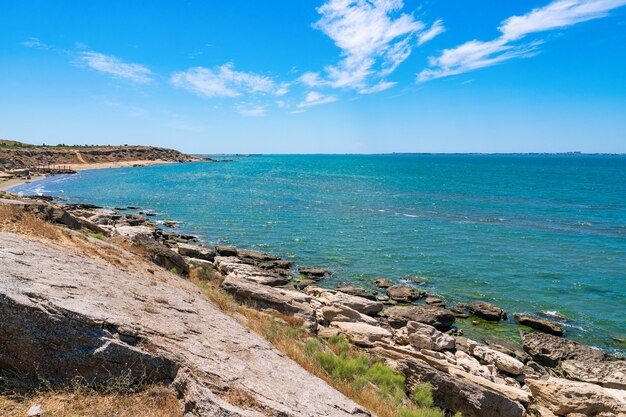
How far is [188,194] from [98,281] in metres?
73.8

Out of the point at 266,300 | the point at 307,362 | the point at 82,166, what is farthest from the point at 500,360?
the point at 82,166

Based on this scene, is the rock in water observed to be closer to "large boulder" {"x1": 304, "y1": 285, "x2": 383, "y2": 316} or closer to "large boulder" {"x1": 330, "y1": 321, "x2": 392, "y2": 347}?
"large boulder" {"x1": 304, "y1": 285, "x2": 383, "y2": 316}

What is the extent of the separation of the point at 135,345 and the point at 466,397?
33.9 feet

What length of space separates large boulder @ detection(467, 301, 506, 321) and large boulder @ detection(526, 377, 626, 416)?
8.78 meters

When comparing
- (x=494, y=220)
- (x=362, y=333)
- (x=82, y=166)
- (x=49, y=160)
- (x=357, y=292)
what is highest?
(x=49, y=160)

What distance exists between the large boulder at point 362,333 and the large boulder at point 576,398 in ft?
21.8

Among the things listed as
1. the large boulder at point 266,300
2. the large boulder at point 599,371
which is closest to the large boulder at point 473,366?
the large boulder at point 599,371

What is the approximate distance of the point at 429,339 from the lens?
1892 cm

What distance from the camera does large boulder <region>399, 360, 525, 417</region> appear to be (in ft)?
40.3

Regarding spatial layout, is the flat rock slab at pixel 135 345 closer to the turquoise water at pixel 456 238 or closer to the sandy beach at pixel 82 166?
the turquoise water at pixel 456 238

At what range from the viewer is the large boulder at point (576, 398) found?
45.9 feet

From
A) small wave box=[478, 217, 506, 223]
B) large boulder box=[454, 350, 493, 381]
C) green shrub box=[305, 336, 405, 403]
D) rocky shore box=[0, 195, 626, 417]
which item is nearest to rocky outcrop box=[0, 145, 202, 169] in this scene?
rocky shore box=[0, 195, 626, 417]

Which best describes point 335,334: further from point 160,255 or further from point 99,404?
point 99,404

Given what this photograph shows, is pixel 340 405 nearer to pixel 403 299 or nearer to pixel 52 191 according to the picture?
pixel 403 299
